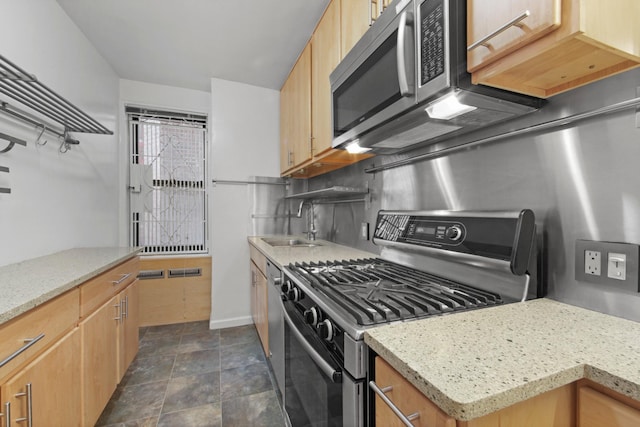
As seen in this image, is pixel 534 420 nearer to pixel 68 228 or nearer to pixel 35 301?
pixel 35 301

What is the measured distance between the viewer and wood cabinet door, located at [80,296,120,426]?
1.25m

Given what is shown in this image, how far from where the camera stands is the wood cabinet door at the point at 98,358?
1.25 metres

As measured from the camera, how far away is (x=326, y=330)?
2.74 feet

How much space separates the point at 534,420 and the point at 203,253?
312 cm

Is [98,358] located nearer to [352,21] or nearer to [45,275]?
[45,275]

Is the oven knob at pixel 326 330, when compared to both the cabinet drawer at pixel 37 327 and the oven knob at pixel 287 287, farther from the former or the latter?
the cabinet drawer at pixel 37 327

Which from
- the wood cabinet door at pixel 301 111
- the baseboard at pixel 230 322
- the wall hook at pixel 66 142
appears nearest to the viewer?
the wall hook at pixel 66 142

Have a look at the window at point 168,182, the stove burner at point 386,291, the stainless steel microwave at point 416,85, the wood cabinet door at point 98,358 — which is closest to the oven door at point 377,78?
the stainless steel microwave at point 416,85

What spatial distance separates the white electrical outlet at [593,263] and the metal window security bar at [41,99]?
79.2 inches

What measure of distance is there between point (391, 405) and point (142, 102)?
345 cm

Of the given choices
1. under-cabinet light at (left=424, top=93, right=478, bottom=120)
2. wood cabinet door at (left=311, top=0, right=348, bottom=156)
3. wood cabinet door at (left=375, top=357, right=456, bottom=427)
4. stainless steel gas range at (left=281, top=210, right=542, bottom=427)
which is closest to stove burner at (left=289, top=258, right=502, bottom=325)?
stainless steel gas range at (left=281, top=210, right=542, bottom=427)

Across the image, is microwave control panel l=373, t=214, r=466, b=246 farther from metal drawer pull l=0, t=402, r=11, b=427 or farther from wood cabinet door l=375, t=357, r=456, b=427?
metal drawer pull l=0, t=402, r=11, b=427

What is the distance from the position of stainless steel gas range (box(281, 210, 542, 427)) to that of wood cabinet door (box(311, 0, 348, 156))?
2.60ft

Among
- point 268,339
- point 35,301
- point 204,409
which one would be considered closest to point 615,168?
point 35,301
